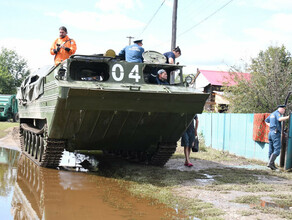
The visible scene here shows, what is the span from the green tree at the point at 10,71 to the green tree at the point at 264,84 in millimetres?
Result: 38984

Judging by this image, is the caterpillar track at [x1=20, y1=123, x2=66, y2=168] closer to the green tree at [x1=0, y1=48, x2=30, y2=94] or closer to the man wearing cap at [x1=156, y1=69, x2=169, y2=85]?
the man wearing cap at [x1=156, y1=69, x2=169, y2=85]

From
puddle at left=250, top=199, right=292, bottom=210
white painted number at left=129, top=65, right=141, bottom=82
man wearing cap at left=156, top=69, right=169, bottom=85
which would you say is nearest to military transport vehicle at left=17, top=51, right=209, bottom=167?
white painted number at left=129, top=65, right=141, bottom=82

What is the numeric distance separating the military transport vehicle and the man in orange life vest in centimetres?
77

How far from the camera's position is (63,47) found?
29.3 ft

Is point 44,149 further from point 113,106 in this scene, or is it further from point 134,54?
point 134,54

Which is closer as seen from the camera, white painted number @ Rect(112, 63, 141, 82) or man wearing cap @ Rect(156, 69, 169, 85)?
white painted number @ Rect(112, 63, 141, 82)

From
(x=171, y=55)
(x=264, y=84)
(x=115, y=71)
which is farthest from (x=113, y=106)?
(x=264, y=84)

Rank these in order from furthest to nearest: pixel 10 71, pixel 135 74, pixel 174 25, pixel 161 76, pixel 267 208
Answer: pixel 10 71 < pixel 174 25 < pixel 161 76 < pixel 135 74 < pixel 267 208

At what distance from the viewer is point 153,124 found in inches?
308

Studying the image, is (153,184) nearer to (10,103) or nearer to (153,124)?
(153,124)

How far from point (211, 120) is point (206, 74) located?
1100 inches

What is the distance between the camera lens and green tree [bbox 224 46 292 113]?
13.3 meters

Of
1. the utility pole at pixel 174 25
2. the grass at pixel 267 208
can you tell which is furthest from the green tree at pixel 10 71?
the grass at pixel 267 208

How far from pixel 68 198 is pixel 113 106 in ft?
6.32
